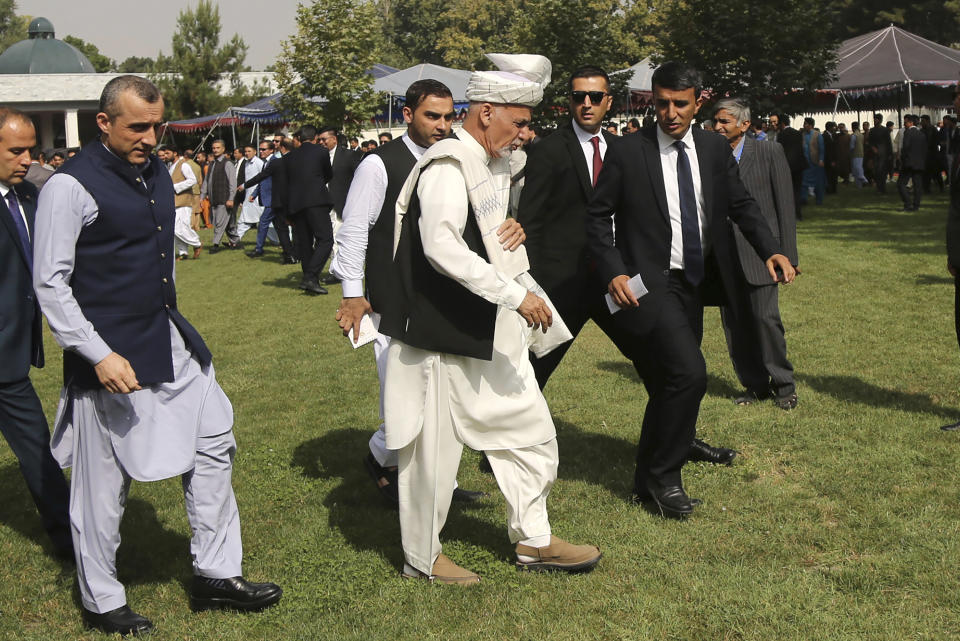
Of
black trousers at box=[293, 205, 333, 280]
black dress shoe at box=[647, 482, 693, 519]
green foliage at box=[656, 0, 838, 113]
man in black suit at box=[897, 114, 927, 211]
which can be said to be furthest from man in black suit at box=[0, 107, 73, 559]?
green foliage at box=[656, 0, 838, 113]

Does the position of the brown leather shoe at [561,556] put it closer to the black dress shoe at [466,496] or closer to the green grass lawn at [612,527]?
the green grass lawn at [612,527]

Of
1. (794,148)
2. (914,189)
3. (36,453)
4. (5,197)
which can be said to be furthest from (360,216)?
(914,189)

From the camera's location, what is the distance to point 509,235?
410 cm

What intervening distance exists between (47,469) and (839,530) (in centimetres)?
370

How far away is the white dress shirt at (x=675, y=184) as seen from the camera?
506cm

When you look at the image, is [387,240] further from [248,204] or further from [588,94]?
[248,204]

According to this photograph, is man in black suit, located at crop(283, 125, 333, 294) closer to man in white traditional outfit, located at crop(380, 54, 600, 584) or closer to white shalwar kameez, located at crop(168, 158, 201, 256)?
white shalwar kameez, located at crop(168, 158, 201, 256)

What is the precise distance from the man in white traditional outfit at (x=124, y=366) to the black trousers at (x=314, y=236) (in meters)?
9.90

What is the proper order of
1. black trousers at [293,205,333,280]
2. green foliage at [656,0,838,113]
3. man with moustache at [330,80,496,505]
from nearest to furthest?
man with moustache at [330,80,496,505], black trousers at [293,205,333,280], green foliage at [656,0,838,113]

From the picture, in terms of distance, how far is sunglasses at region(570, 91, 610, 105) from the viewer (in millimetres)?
6004

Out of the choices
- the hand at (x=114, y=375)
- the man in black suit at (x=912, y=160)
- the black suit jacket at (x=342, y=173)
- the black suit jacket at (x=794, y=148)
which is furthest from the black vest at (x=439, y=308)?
the man in black suit at (x=912, y=160)

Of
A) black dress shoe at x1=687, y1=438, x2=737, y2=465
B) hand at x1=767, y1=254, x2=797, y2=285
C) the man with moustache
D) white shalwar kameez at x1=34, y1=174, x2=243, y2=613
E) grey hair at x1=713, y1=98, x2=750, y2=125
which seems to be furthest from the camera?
grey hair at x1=713, y1=98, x2=750, y2=125

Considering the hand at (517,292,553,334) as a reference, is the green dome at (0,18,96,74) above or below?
above

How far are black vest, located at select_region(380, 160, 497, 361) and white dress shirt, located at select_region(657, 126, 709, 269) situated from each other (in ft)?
4.47
